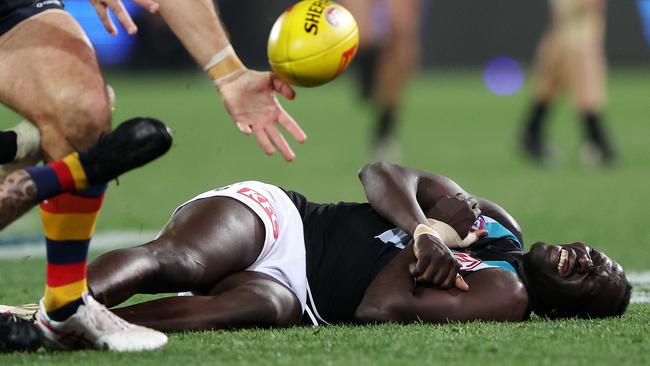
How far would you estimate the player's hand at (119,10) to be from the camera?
3.80 meters

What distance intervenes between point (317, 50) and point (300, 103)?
12.7m

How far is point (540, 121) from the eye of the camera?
34.0 ft

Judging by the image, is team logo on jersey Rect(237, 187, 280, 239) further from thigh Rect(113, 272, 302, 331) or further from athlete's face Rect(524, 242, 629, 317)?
athlete's face Rect(524, 242, 629, 317)

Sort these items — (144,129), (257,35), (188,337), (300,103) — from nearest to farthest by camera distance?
(144,129), (188,337), (300,103), (257,35)

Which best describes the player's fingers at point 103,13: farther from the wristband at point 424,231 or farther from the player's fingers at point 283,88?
the wristband at point 424,231

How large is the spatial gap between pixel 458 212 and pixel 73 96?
144cm

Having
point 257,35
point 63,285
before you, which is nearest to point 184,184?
point 63,285

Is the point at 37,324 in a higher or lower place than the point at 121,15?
lower

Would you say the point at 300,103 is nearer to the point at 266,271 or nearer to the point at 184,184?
the point at 184,184

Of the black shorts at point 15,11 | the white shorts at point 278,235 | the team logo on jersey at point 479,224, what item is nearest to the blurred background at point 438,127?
the white shorts at point 278,235

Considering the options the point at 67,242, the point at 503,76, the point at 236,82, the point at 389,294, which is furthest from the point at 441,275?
the point at 503,76

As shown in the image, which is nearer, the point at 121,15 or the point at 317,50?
the point at 121,15

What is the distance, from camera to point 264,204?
4.41 m

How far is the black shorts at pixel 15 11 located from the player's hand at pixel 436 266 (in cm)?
143
